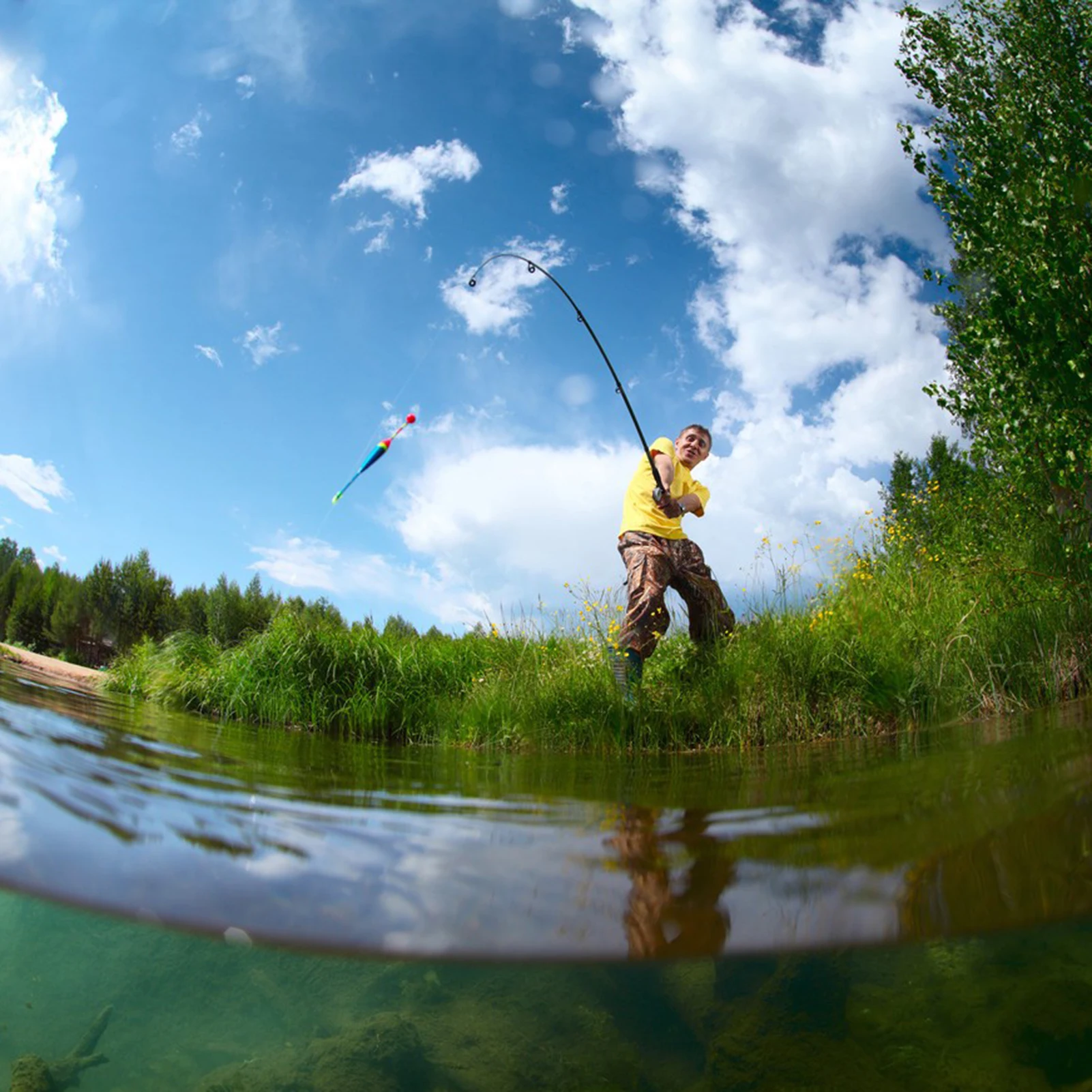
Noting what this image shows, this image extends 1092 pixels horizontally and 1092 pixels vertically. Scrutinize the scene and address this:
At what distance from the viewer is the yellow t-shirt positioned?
5.44 meters

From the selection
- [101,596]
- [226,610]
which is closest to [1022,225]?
[226,610]

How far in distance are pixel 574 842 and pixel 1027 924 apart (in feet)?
3.08

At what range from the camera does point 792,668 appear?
17.6 ft

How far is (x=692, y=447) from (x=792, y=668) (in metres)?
1.76

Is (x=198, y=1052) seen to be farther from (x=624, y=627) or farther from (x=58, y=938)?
(x=624, y=627)

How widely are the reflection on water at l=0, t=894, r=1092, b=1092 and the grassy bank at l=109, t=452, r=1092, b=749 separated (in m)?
3.72

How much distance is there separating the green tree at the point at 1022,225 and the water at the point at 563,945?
518 centimetres

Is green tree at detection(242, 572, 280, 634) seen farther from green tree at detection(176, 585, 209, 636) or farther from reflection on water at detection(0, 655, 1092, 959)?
reflection on water at detection(0, 655, 1092, 959)

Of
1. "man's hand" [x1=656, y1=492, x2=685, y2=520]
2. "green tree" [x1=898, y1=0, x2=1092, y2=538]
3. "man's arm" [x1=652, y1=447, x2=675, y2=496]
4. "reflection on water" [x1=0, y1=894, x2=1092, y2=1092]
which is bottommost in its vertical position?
"reflection on water" [x1=0, y1=894, x2=1092, y2=1092]

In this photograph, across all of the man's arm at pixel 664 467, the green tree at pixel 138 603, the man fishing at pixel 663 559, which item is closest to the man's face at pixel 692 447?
the man fishing at pixel 663 559

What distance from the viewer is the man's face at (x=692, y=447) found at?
5.75 metres

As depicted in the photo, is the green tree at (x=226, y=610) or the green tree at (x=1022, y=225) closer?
the green tree at (x=1022, y=225)

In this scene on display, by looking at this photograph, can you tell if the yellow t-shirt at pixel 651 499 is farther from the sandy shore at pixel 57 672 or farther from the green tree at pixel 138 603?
the green tree at pixel 138 603

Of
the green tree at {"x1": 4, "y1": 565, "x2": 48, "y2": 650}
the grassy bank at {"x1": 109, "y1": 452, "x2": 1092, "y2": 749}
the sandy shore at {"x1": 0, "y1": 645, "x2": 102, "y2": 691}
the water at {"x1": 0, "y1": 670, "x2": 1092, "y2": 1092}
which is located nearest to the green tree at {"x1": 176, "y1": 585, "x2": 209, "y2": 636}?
the green tree at {"x1": 4, "y1": 565, "x2": 48, "y2": 650}
